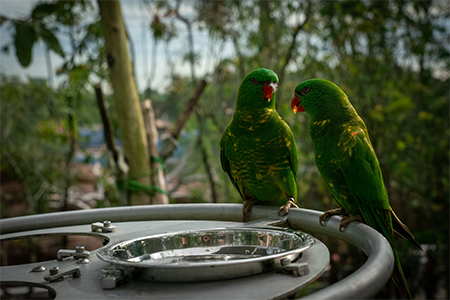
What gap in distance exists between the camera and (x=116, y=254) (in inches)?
25.9

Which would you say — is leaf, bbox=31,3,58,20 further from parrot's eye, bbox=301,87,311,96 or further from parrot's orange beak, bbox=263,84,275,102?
parrot's eye, bbox=301,87,311,96

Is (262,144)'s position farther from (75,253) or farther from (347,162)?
(75,253)

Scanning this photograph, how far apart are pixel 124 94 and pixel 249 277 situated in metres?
1.51

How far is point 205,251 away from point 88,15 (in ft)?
8.77

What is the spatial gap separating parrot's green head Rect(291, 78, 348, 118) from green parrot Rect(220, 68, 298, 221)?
4.7 inches

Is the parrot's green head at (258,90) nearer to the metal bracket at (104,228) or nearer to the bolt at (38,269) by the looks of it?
the metal bracket at (104,228)

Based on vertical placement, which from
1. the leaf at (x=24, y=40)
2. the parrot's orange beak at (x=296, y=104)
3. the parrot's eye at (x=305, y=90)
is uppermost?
the leaf at (x=24, y=40)

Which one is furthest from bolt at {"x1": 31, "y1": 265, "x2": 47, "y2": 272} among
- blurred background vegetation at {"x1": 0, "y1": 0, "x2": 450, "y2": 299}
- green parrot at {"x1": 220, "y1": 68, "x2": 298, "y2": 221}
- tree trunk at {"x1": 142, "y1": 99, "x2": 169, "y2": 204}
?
blurred background vegetation at {"x1": 0, "y1": 0, "x2": 450, "y2": 299}

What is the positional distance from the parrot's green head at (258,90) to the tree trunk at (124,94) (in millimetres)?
758

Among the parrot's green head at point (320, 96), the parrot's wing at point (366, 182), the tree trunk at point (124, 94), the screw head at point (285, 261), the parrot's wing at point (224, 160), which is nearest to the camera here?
the screw head at point (285, 261)

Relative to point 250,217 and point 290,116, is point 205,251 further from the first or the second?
point 290,116

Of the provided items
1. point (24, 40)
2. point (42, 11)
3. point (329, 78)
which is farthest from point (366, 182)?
point (329, 78)

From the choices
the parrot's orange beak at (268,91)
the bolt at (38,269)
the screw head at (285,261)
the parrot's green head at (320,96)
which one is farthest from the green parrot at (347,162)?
the bolt at (38,269)

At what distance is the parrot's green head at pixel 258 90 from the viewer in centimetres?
122
